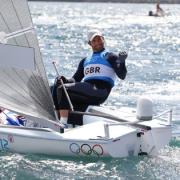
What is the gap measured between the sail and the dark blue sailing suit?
1.42ft

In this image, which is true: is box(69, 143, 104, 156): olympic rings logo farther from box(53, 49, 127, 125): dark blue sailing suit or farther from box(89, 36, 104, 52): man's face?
box(89, 36, 104, 52): man's face

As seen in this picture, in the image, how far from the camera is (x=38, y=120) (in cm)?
664

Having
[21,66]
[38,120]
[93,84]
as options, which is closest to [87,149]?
[38,120]

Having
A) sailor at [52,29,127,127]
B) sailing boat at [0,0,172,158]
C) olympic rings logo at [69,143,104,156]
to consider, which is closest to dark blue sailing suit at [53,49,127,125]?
sailor at [52,29,127,127]

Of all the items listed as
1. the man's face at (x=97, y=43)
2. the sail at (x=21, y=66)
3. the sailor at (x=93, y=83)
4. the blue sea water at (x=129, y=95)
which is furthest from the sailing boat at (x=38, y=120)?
the man's face at (x=97, y=43)

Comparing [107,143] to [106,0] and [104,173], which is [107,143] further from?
[106,0]

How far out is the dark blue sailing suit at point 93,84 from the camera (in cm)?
712

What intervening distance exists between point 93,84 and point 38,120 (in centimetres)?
89

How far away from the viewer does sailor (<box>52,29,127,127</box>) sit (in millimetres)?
7113

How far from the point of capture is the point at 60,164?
20.7ft

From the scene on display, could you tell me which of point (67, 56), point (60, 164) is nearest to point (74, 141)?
point (60, 164)

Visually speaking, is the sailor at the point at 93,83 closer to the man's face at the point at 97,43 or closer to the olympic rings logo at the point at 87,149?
the man's face at the point at 97,43

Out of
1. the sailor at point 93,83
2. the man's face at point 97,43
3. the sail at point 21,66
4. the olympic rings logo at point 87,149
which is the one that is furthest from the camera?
the man's face at point 97,43

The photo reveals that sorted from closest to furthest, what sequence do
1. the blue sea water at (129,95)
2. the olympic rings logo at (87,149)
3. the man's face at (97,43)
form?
the blue sea water at (129,95), the olympic rings logo at (87,149), the man's face at (97,43)
